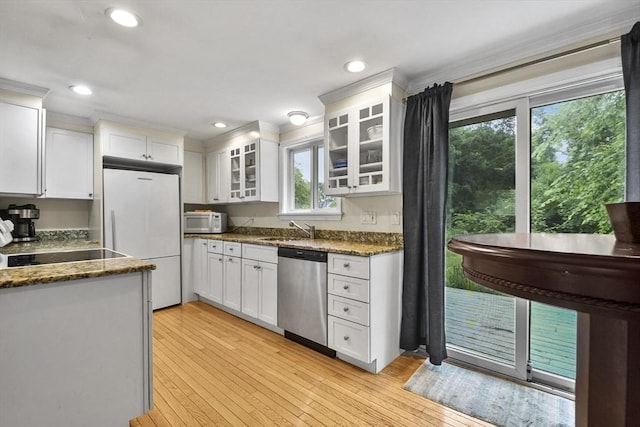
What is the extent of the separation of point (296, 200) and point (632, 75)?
300 cm

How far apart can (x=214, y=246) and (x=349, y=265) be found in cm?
209

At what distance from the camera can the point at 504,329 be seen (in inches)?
87.7

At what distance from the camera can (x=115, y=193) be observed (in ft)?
11.2

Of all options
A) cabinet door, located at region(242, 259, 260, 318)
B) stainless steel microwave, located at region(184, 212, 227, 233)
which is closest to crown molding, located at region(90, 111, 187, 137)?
stainless steel microwave, located at region(184, 212, 227, 233)

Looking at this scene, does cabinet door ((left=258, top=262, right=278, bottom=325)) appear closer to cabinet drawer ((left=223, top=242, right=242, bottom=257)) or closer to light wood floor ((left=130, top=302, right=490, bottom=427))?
light wood floor ((left=130, top=302, right=490, bottom=427))

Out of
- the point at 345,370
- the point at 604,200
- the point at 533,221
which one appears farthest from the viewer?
the point at 345,370

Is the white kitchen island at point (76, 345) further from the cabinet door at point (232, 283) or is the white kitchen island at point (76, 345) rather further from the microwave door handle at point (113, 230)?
the microwave door handle at point (113, 230)

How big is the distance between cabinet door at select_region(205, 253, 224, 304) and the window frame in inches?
36.4

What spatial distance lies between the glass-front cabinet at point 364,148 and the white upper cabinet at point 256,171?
1.11m

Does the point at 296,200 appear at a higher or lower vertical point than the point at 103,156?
lower

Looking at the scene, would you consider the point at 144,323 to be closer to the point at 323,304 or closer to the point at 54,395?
the point at 54,395

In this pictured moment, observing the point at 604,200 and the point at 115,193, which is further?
the point at 115,193

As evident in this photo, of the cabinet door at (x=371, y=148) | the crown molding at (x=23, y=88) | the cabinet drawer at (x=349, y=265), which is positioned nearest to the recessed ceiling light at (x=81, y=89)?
the crown molding at (x=23, y=88)

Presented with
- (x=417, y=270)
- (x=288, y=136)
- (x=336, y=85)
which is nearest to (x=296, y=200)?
(x=288, y=136)
